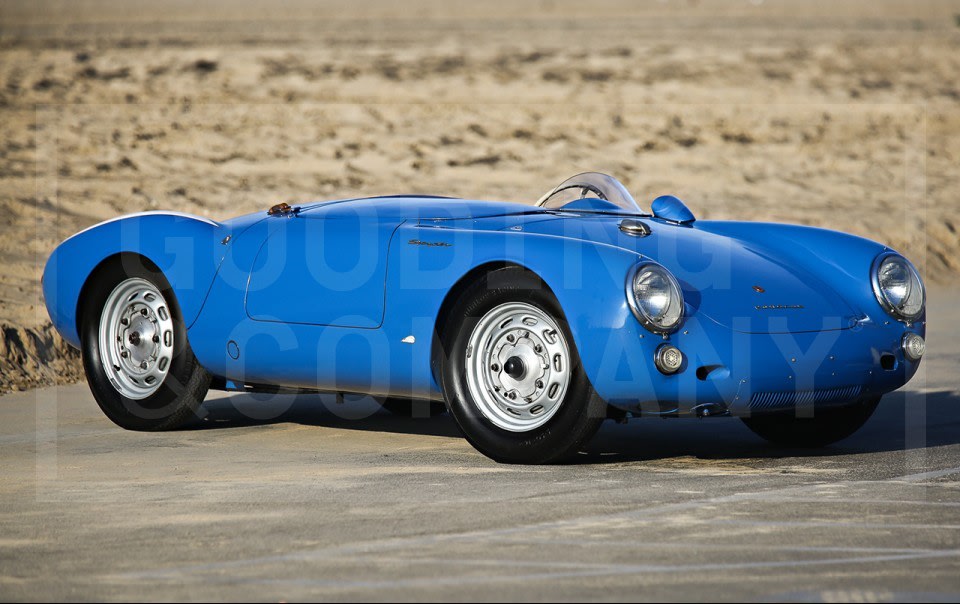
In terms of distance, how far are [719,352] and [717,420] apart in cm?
200

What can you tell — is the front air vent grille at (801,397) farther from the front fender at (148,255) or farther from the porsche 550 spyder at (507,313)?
the front fender at (148,255)

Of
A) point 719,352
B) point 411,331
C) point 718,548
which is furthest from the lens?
point 411,331

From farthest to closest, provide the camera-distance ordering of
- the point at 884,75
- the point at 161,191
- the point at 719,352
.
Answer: the point at 884,75 → the point at 161,191 → the point at 719,352

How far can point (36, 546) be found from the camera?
531 cm

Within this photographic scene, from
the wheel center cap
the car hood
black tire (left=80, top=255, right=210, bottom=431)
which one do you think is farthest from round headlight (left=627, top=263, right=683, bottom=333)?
black tire (left=80, top=255, right=210, bottom=431)

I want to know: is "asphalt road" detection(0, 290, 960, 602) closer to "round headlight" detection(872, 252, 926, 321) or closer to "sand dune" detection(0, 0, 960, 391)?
"round headlight" detection(872, 252, 926, 321)

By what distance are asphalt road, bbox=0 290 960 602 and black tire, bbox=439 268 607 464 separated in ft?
0.37

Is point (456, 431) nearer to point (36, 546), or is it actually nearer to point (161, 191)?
point (36, 546)

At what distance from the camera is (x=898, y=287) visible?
24.1 ft

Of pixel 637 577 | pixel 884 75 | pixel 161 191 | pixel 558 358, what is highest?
pixel 884 75

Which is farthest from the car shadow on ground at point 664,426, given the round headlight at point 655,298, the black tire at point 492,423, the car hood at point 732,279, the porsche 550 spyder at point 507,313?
the round headlight at point 655,298

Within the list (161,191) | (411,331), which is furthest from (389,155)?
(411,331)

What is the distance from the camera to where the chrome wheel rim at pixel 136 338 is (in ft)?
25.9

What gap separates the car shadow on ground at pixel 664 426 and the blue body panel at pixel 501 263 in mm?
602
